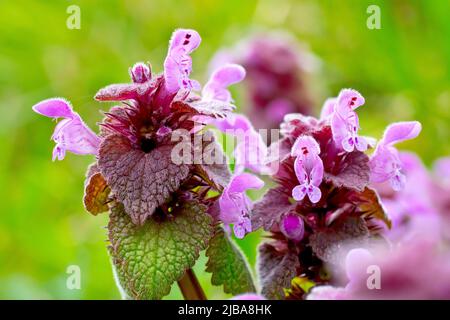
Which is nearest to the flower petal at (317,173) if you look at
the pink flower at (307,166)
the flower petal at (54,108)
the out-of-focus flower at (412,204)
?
the pink flower at (307,166)

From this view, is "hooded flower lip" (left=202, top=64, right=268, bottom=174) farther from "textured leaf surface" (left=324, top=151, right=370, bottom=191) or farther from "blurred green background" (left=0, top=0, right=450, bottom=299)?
"blurred green background" (left=0, top=0, right=450, bottom=299)

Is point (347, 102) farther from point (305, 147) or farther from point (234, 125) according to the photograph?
point (234, 125)

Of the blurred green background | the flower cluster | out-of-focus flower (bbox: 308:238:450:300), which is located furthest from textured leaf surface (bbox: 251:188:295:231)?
the blurred green background

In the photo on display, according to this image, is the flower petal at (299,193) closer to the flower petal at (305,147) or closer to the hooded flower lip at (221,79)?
the flower petal at (305,147)

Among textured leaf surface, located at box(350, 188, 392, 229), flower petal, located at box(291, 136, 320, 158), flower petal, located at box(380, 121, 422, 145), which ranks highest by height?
flower petal, located at box(380, 121, 422, 145)

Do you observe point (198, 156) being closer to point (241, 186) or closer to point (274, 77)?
point (241, 186)

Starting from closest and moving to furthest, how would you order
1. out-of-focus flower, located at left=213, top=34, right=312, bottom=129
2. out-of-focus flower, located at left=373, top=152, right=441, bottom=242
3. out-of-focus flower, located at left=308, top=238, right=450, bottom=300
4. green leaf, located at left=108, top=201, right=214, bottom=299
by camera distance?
out-of-focus flower, located at left=308, top=238, right=450, bottom=300 → green leaf, located at left=108, top=201, right=214, bottom=299 → out-of-focus flower, located at left=373, top=152, right=441, bottom=242 → out-of-focus flower, located at left=213, top=34, right=312, bottom=129
